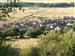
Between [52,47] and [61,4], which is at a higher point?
[52,47]

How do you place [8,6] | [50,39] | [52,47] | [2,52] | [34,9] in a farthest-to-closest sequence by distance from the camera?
[34,9], [50,39], [52,47], [2,52], [8,6]

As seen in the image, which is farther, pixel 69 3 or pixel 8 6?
pixel 69 3

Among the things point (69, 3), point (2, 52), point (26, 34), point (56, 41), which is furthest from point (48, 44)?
point (69, 3)

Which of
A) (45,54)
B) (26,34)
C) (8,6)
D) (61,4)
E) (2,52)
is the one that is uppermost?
(8,6)

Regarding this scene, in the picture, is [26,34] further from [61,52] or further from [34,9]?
[34,9]

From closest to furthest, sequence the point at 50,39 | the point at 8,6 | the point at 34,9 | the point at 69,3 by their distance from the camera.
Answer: the point at 8,6, the point at 50,39, the point at 34,9, the point at 69,3

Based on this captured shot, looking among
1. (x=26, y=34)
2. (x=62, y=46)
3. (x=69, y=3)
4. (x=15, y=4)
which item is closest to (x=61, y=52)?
(x=62, y=46)

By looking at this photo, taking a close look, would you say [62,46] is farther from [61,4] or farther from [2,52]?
[61,4]

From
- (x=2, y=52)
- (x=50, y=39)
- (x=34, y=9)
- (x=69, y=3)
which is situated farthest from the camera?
(x=69, y=3)

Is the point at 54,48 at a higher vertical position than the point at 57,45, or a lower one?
lower
